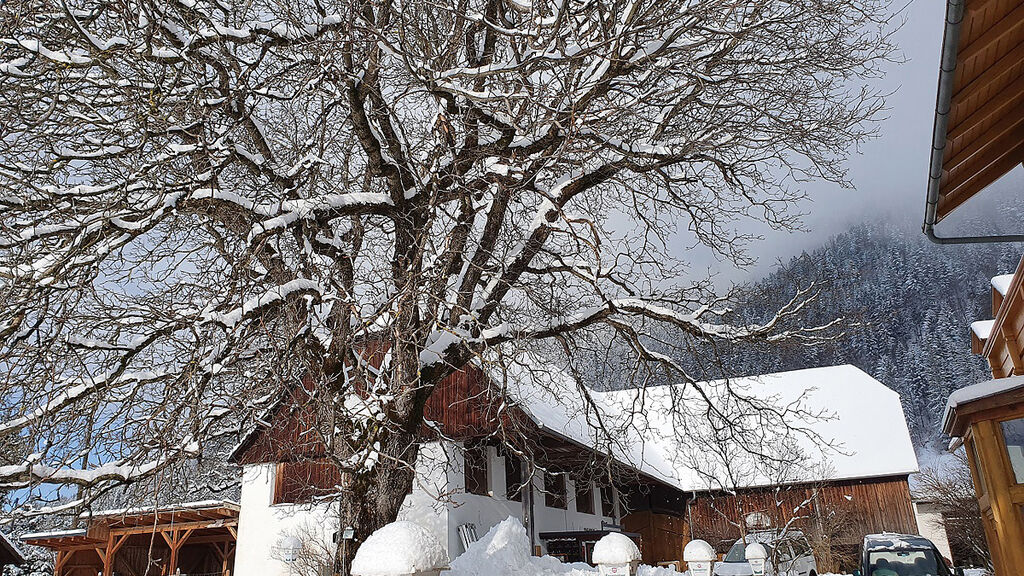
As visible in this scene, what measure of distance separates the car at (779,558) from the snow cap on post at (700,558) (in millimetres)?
5120

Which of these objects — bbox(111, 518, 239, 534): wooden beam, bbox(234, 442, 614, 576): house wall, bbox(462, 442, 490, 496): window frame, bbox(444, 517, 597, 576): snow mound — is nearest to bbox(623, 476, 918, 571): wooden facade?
bbox(234, 442, 614, 576): house wall

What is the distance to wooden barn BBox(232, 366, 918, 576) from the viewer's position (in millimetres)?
14375

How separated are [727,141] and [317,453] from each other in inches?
371

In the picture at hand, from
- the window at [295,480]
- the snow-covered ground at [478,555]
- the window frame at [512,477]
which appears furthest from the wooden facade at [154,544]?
the snow-covered ground at [478,555]

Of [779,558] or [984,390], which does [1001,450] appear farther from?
[779,558]

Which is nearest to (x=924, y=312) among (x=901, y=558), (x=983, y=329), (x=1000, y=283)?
(x=901, y=558)

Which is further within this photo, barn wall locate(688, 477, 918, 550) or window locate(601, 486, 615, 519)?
barn wall locate(688, 477, 918, 550)

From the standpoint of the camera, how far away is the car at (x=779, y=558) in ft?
46.7

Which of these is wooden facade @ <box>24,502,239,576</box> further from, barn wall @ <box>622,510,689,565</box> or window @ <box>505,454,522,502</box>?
barn wall @ <box>622,510,689,565</box>

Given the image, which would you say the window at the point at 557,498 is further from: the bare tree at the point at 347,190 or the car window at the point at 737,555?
the bare tree at the point at 347,190

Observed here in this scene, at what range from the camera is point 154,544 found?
23.3m

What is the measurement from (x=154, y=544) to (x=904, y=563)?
22.2m

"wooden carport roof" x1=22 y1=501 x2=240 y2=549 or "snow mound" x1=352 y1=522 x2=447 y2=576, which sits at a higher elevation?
"wooden carport roof" x1=22 y1=501 x2=240 y2=549

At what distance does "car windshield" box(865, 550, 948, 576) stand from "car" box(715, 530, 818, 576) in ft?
6.97
